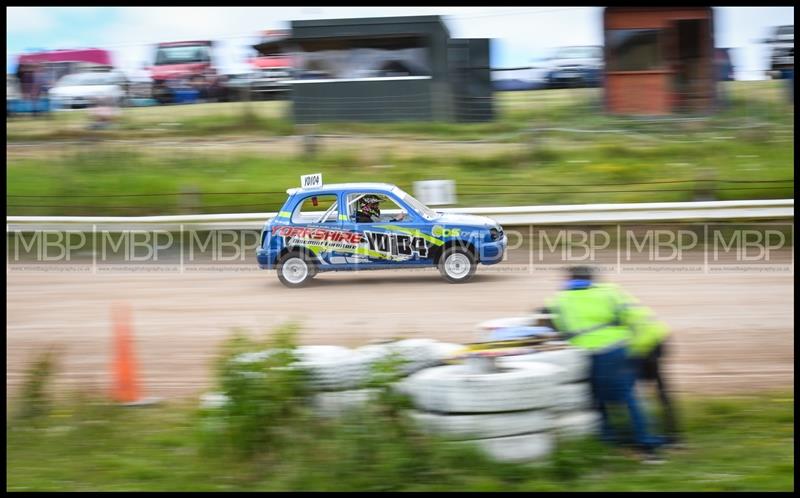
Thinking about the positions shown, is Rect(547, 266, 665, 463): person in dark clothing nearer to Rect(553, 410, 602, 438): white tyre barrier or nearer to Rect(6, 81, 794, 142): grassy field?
Rect(553, 410, 602, 438): white tyre barrier


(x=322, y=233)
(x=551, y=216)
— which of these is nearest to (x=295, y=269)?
(x=322, y=233)

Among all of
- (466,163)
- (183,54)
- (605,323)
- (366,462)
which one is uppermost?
(183,54)

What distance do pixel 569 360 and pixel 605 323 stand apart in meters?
0.37

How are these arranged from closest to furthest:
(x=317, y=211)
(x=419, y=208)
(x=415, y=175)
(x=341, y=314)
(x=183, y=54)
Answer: (x=341, y=314) → (x=419, y=208) → (x=317, y=211) → (x=415, y=175) → (x=183, y=54)

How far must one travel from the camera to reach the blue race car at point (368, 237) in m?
12.5

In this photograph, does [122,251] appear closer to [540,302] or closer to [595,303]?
[540,302]

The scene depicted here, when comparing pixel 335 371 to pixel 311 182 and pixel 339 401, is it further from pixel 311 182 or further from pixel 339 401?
pixel 311 182

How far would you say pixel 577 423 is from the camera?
646 cm

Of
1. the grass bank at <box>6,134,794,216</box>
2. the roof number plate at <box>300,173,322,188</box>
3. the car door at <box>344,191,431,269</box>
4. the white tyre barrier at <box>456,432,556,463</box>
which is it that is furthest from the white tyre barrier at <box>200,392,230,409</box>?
the grass bank at <box>6,134,794,216</box>

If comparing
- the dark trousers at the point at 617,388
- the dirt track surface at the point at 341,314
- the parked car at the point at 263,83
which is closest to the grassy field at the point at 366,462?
the dark trousers at the point at 617,388

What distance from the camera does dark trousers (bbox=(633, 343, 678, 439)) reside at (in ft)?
22.2

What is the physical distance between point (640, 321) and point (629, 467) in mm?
1039

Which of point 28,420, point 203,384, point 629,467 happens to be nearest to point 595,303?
point 629,467

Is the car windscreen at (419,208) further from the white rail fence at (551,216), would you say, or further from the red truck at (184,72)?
the red truck at (184,72)
